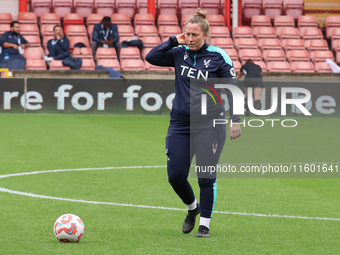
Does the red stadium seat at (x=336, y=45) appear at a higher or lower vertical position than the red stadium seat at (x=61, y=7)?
lower

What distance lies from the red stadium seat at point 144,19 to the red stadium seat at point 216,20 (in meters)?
2.11

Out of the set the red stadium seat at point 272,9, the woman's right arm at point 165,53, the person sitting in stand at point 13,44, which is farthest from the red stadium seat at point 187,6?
the woman's right arm at point 165,53

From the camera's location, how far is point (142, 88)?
16.2 m

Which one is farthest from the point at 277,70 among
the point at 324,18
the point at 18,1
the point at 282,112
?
the point at 18,1

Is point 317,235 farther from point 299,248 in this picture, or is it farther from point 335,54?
point 335,54

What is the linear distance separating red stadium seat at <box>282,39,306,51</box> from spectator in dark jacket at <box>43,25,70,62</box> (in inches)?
298

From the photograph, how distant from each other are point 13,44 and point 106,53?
2.80 metres

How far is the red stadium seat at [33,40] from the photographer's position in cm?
1814

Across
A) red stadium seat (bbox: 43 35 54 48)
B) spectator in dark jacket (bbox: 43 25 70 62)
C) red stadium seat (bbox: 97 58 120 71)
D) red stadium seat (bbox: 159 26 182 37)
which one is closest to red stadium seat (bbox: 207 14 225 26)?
red stadium seat (bbox: 159 26 182 37)

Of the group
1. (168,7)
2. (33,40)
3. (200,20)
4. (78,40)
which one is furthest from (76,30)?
(200,20)

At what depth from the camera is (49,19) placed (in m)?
19.6

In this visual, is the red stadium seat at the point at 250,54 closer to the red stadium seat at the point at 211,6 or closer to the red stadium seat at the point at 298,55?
the red stadium seat at the point at 298,55

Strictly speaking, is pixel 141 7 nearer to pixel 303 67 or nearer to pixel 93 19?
pixel 93 19

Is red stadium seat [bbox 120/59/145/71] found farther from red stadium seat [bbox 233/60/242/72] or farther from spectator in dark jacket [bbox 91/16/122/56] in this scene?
red stadium seat [bbox 233/60/242/72]
